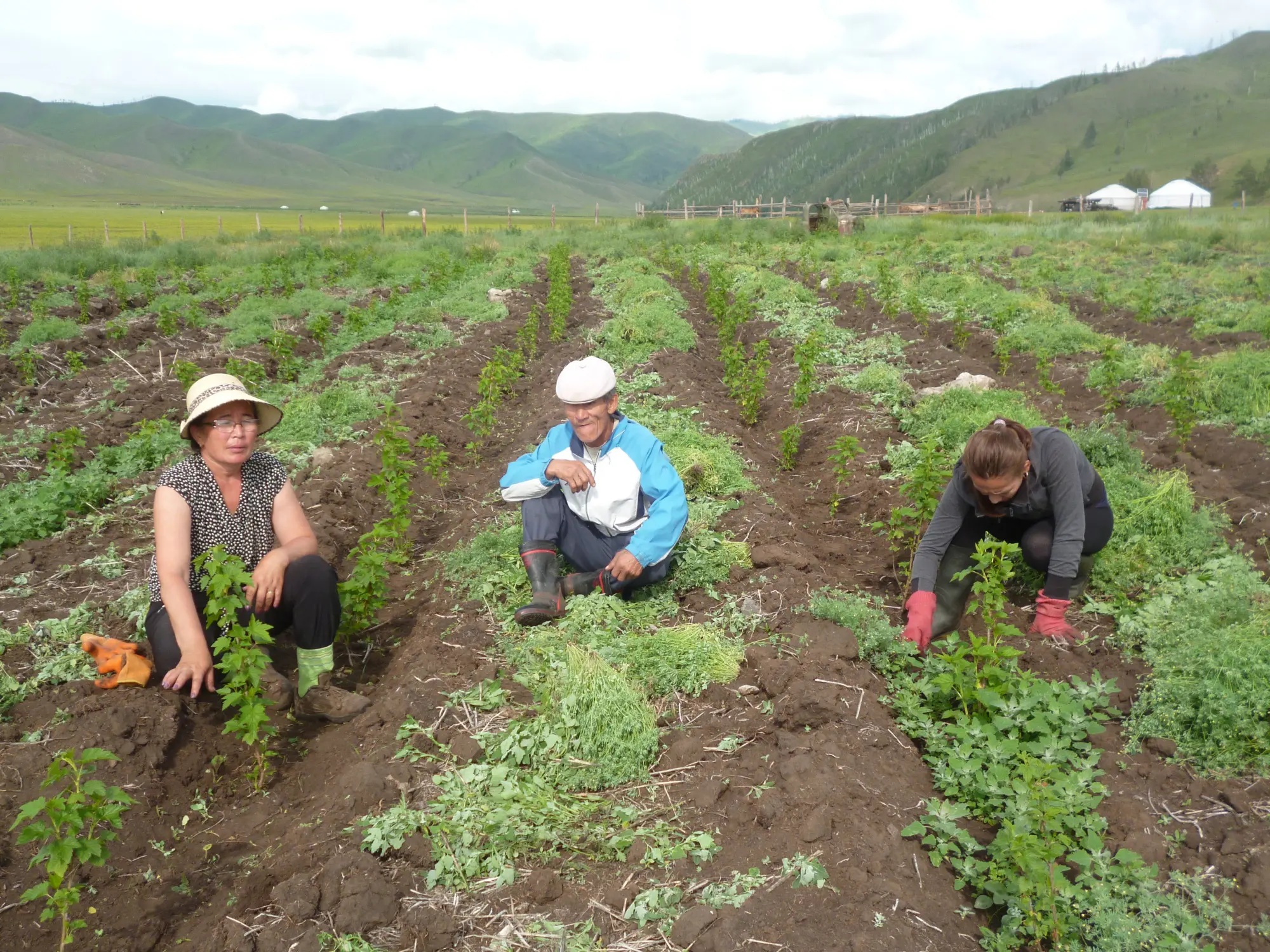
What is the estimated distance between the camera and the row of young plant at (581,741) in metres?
2.93

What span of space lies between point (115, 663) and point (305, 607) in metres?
0.94

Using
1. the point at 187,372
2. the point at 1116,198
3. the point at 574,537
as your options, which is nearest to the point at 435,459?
the point at 574,537

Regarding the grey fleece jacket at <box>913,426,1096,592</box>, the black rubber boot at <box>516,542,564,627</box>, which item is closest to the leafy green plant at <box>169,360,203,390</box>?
the black rubber boot at <box>516,542,564,627</box>

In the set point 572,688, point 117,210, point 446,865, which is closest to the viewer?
point 446,865

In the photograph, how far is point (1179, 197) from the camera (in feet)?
254

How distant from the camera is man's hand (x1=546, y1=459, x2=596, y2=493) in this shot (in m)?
4.36

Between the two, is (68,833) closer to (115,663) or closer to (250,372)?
(115,663)

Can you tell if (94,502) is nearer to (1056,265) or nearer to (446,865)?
(446,865)

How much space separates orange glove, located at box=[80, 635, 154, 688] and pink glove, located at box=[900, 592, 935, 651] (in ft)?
12.6

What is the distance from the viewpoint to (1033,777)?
2727 millimetres

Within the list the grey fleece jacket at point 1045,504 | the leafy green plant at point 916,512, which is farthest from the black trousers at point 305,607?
the leafy green plant at point 916,512

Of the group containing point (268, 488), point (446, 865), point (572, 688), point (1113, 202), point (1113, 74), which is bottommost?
point (446, 865)

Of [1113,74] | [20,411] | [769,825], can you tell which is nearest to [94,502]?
[20,411]

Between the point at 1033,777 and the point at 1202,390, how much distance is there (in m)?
7.17
